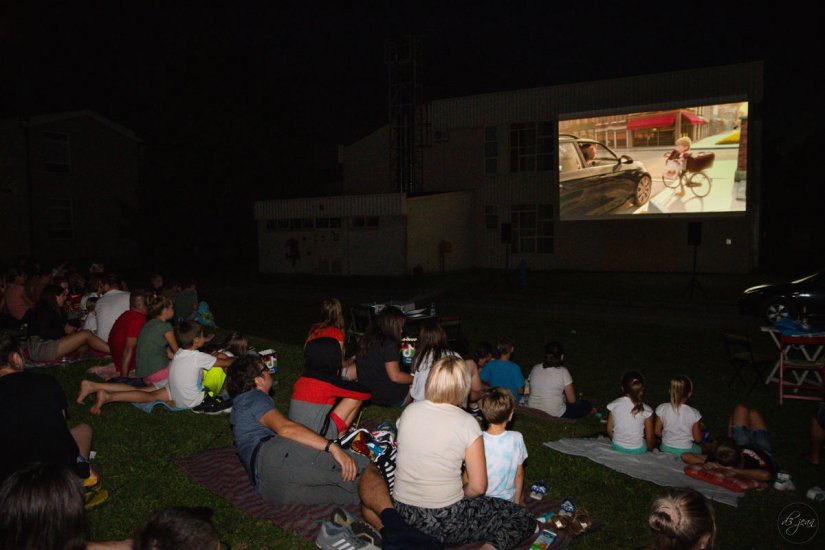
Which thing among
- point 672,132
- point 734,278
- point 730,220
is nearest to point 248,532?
point 672,132

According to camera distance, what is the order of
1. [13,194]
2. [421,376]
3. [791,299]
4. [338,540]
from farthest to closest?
1. [13,194]
2. [791,299]
3. [421,376]
4. [338,540]

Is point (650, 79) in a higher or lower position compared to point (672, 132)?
higher

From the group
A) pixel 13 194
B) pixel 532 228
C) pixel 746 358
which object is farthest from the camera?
pixel 532 228

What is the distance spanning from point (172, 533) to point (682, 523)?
7.69ft

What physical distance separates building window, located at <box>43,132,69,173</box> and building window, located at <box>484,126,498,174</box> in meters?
22.7

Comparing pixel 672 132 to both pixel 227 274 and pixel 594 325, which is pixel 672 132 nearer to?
pixel 594 325

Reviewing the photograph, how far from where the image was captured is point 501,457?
4.39 m

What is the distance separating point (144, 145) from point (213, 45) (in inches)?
309

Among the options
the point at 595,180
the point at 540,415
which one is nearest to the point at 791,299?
the point at 595,180

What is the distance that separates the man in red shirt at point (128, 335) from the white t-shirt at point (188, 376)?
1.50 m

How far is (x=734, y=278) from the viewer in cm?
2422

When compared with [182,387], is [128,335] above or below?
above

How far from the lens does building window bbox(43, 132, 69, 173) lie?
30.8 m

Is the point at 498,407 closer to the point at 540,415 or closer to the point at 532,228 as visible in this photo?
the point at 540,415
